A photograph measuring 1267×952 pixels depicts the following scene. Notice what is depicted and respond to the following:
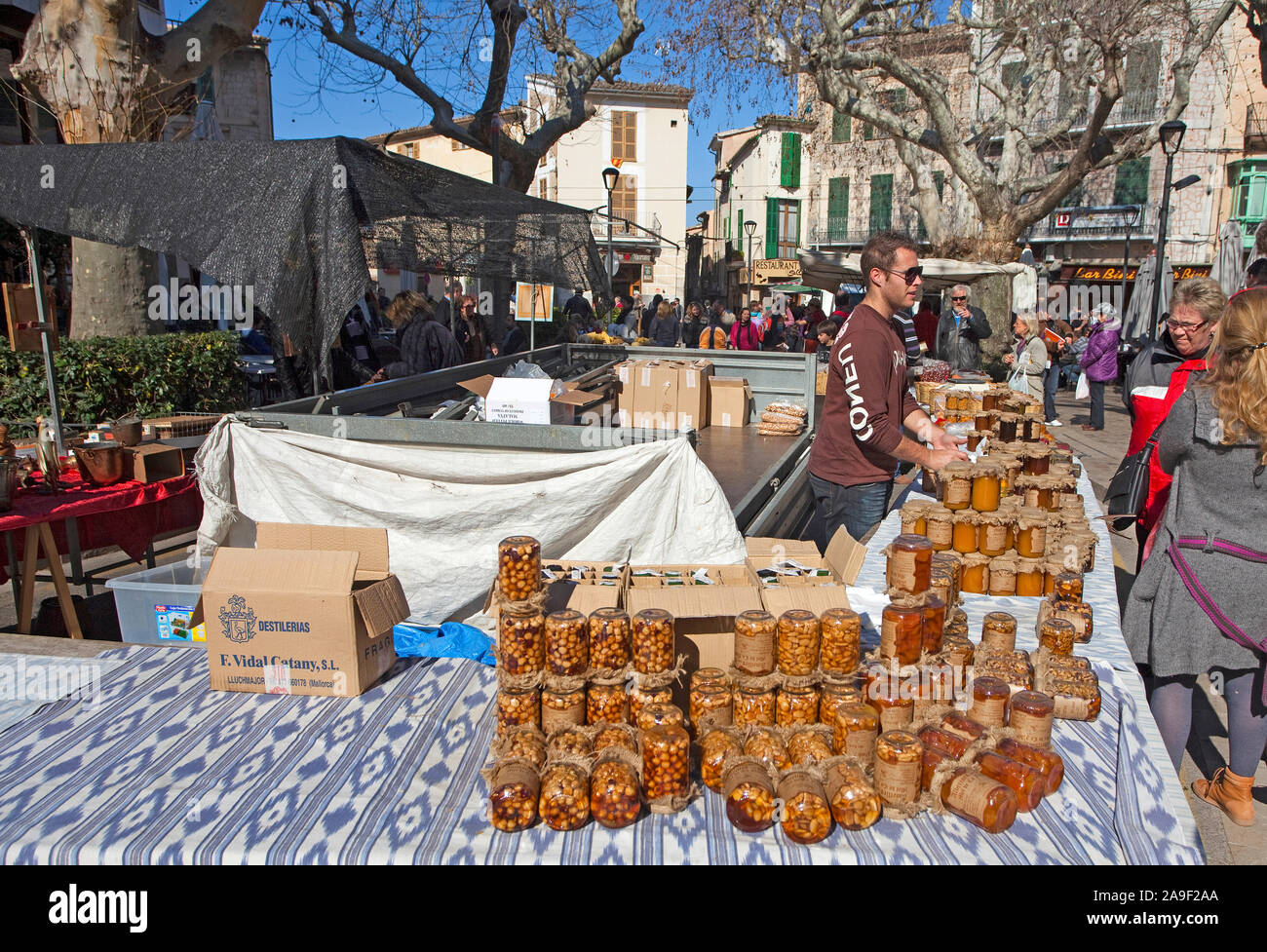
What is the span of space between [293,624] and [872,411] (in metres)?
2.44

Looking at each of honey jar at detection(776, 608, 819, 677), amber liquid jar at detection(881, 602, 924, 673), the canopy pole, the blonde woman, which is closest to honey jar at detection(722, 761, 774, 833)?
honey jar at detection(776, 608, 819, 677)

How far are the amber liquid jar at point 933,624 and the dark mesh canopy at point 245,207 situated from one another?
11.3 ft

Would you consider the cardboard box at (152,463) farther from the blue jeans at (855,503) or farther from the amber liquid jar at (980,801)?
the amber liquid jar at (980,801)

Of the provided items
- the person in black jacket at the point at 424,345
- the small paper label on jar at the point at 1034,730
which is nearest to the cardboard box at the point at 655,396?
the person in black jacket at the point at 424,345

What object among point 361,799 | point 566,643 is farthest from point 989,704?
point 361,799

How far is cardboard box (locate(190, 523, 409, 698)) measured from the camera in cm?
260

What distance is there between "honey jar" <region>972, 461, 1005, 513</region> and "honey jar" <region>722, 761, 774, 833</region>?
6.58 feet

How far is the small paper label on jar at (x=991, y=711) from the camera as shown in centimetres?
220

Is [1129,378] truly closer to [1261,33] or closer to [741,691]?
[741,691]
